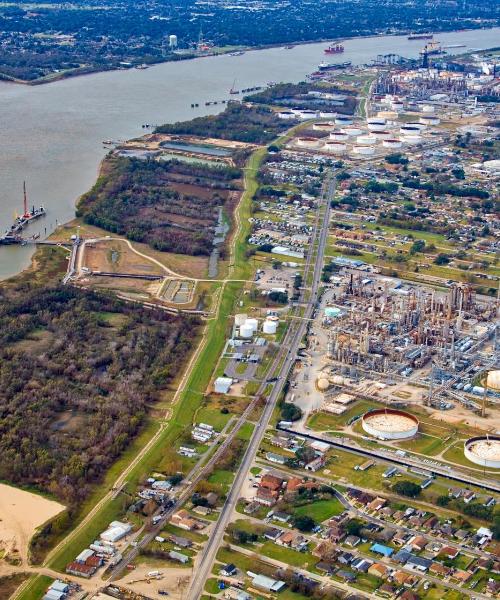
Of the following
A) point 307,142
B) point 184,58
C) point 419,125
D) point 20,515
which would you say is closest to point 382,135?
point 419,125

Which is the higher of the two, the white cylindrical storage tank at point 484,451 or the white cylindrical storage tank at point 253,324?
the white cylindrical storage tank at point 253,324

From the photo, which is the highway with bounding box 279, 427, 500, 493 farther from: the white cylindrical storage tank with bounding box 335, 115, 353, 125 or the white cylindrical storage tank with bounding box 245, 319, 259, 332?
the white cylindrical storage tank with bounding box 335, 115, 353, 125

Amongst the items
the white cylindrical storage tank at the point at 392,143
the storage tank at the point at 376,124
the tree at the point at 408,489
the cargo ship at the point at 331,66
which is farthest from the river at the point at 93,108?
the tree at the point at 408,489

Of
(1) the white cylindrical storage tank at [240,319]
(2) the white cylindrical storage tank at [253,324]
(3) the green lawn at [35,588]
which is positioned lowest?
(3) the green lawn at [35,588]

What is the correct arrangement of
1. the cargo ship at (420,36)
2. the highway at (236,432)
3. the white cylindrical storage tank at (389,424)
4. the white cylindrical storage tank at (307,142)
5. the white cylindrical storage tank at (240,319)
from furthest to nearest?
the cargo ship at (420,36)
the white cylindrical storage tank at (307,142)
the white cylindrical storage tank at (240,319)
the white cylindrical storage tank at (389,424)
the highway at (236,432)

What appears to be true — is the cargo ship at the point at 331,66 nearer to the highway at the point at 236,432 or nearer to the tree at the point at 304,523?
the highway at the point at 236,432
